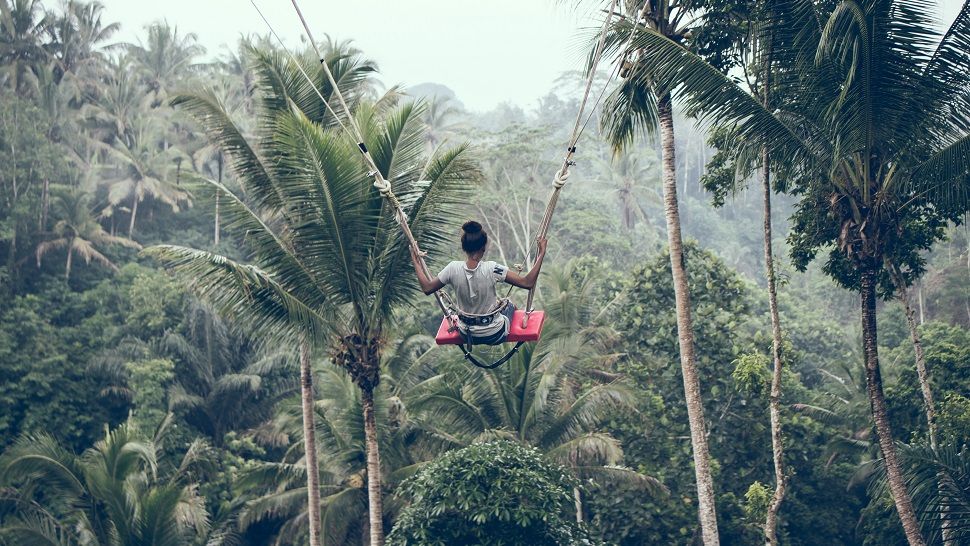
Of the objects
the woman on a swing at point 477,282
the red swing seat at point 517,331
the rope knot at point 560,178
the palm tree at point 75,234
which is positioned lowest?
the red swing seat at point 517,331

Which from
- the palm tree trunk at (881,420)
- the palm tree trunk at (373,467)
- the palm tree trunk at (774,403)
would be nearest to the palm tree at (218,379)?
the palm tree trunk at (373,467)

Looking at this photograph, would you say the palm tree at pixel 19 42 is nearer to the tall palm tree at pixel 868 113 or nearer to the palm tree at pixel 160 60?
the palm tree at pixel 160 60

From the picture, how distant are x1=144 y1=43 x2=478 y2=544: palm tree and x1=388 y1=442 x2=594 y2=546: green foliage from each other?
638 mm

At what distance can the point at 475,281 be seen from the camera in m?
7.08

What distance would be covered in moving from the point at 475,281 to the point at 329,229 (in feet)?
14.4

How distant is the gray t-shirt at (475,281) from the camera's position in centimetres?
705

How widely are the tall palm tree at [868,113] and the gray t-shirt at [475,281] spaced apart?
4.78m

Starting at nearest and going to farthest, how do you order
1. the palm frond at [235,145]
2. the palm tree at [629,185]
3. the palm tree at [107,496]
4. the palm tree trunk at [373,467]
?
the palm tree trunk at [373,467], the palm frond at [235,145], the palm tree at [107,496], the palm tree at [629,185]

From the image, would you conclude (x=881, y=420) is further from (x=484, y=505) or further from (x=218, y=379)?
(x=218, y=379)

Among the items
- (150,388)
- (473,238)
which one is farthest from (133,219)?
(473,238)

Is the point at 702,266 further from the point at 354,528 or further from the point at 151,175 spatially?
the point at 151,175

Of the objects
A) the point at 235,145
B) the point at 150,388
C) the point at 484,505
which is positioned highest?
the point at 235,145

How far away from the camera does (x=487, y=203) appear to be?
3325 centimetres

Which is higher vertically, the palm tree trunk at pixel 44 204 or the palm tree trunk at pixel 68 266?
the palm tree trunk at pixel 44 204
